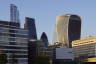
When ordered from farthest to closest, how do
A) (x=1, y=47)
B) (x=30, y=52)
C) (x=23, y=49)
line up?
(x=30, y=52), (x=23, y=49), (x=1, y=47)

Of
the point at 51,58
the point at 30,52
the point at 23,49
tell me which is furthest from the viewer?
the point at 51,58

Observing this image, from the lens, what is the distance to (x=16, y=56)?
144500mm

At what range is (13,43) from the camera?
145 m

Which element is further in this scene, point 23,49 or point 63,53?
point 63,53

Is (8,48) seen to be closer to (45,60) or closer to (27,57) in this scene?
(27,57)

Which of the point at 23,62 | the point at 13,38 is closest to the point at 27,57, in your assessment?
the point at 23,62

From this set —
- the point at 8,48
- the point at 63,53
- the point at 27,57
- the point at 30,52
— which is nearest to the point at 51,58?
the point at 63,53

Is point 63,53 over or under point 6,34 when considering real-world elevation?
under

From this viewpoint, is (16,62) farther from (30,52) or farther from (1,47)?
(30,52)

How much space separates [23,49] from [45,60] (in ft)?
50.0

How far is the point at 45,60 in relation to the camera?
156 meters

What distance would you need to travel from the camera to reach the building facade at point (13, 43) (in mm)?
141250

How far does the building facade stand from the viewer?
141250 millimetres

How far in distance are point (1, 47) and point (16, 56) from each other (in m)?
10.1
